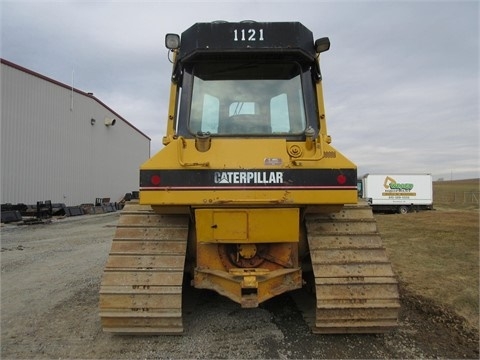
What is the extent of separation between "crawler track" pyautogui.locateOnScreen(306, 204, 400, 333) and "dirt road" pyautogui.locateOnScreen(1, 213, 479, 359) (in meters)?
0.25

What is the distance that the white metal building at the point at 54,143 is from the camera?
65.2ft

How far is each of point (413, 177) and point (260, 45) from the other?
31690mm

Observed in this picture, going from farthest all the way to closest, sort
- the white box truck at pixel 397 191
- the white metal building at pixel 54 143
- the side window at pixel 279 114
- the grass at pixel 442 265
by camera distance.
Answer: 1. the white box truck at pixel 397 191
2. the white metal building at pixel 54 143
3. the grass at pixel 442 265
4. the side window at pixel 279 114

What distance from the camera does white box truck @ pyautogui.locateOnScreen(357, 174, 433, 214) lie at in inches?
1258

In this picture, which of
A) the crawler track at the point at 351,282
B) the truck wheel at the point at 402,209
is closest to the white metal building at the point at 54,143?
the crawler track at the point at 351,282

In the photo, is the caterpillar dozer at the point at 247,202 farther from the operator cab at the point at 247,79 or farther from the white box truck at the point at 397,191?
the white box truck at the point at 397,191

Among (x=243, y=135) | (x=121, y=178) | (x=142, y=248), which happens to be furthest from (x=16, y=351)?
(x=121, y=178)

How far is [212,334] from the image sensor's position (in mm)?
4332

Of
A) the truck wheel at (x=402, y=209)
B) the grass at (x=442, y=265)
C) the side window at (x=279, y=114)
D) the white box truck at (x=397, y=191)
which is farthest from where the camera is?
the truck wheel at (x=402, y=209)

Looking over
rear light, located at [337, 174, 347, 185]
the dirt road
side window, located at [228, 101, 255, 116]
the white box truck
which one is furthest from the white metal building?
the white box truck

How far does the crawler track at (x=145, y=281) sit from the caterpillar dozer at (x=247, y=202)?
1 centimetres

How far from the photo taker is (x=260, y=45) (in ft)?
14.0

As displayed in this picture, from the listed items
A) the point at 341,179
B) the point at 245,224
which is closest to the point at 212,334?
the point at 245,224

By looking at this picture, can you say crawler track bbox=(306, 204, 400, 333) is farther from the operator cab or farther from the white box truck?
the white box truck
